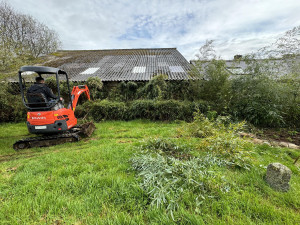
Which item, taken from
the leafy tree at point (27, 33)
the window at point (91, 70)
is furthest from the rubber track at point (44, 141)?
the leafy tree at point (27, 33)

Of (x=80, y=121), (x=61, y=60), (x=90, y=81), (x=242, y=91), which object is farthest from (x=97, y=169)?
(x=61, y=60)

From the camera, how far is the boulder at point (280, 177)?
1.94 meters

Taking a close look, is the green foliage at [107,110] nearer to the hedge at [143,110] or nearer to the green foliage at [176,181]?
the hedge at [143,110]

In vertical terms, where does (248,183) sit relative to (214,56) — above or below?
below

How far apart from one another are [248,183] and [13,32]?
908 inches

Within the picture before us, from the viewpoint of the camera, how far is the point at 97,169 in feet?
8.78

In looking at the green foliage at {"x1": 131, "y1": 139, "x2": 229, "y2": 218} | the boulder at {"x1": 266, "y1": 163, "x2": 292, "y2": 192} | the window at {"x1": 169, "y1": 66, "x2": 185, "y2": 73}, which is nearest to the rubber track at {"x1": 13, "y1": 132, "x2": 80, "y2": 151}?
the green foliage at {"x1": 131, "y1": 139, "x2": 229, "y2": 218}

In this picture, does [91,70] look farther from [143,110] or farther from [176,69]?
[176,69]

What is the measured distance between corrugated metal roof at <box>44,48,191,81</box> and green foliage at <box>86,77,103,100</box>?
95cm

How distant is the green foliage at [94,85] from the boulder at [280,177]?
875 cm

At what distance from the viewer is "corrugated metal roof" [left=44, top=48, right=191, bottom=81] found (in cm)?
975

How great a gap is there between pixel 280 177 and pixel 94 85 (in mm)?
9132

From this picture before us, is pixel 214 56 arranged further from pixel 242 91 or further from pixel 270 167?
pixel 270 167

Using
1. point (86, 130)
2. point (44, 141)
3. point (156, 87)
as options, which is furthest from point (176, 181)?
point (156, 87)
